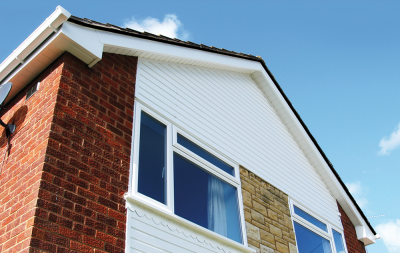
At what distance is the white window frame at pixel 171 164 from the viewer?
496 cm

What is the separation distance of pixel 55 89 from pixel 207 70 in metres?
3.79

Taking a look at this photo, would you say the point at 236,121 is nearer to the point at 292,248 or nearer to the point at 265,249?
the point at 265,249

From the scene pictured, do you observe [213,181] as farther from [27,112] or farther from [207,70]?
[27,112]

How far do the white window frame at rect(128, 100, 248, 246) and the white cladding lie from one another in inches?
4.5

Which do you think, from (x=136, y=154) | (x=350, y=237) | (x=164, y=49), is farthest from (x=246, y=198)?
(x=350, y=237)

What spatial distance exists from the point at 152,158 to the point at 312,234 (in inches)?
182

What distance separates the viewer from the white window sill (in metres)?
4.74

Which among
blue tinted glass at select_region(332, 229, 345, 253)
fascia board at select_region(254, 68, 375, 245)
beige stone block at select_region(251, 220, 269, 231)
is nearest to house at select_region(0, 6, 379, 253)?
beige stone block at select_region(251, 220, 269, 231)

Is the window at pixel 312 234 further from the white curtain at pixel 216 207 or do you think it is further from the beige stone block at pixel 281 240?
the white curtain at pixel 216 207

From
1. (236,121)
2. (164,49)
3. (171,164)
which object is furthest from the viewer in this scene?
(236,121)

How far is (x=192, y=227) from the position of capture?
533 cm

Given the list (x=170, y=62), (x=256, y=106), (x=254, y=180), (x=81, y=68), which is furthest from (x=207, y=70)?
(x=81, y=68)

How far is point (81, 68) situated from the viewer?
16.5 feet

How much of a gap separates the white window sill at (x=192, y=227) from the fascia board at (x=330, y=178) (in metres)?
4.40
